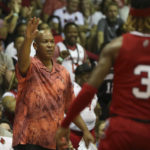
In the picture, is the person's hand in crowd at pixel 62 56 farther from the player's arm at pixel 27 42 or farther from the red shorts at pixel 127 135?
the red shorts at pixel 127 135

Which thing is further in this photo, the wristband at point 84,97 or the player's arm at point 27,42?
the player's arm at point 27,42

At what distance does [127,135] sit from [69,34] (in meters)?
5.75

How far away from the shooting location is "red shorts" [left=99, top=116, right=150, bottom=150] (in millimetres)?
3346

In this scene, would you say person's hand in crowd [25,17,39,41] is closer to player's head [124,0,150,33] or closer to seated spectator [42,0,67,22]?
player's head [124,0,150,33]

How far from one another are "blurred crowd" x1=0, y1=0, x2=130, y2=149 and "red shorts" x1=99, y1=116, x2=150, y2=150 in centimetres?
320

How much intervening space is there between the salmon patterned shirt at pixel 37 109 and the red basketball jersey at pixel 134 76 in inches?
56.0

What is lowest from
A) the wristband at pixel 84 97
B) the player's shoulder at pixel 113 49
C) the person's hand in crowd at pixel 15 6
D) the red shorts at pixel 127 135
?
the person's hand in crowd at pixel 15 6

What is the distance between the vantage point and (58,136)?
357 centimetres

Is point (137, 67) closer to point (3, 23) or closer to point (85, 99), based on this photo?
point (85, 99)

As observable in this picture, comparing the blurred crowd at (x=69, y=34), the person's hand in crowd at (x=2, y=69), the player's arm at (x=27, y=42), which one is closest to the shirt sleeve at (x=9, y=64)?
the blurred crowd at (x=69, y=34)

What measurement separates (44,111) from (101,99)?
4.22 meters

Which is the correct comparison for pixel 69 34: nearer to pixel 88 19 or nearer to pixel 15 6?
pixel 15 6

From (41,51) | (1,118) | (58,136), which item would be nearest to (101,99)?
(1,118)

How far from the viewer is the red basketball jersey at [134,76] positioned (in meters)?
3.36
